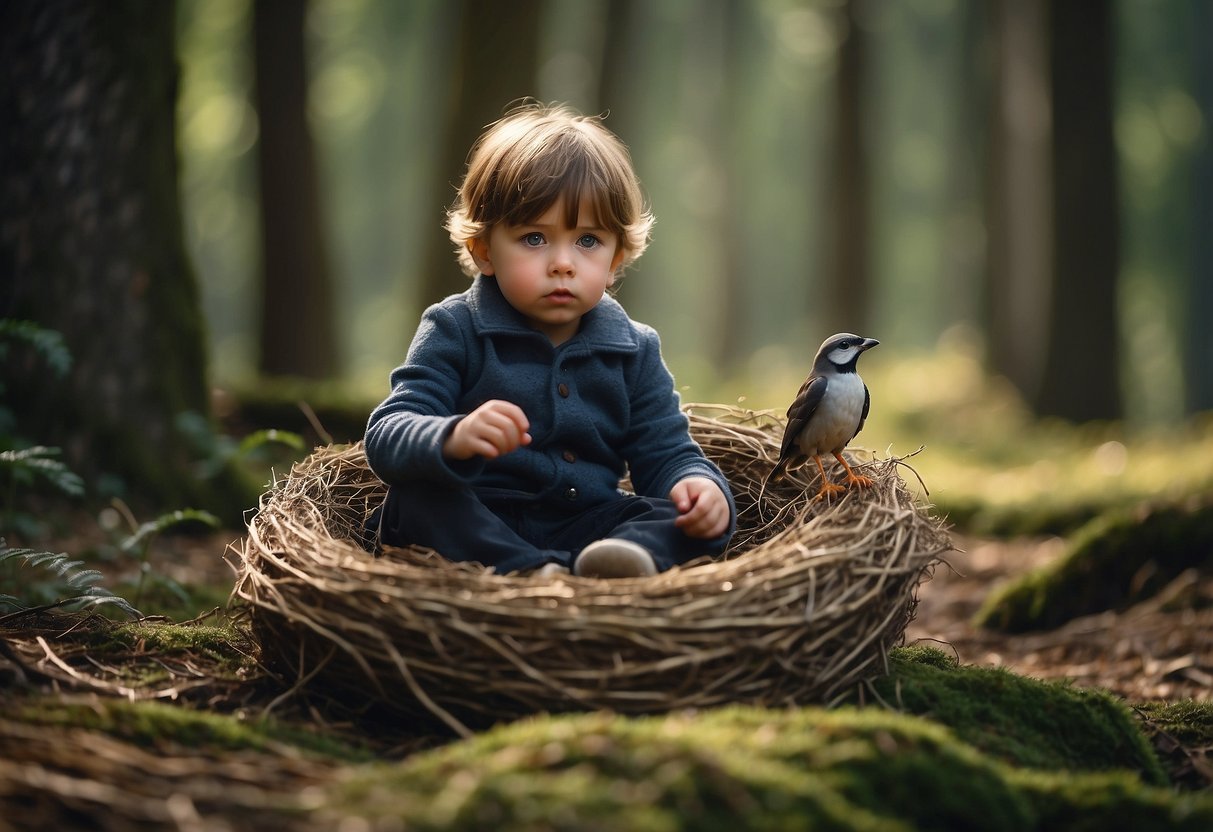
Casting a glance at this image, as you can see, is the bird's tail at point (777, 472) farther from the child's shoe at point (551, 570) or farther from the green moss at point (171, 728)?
the green moss at point (171, 728)

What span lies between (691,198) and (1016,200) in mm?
19254

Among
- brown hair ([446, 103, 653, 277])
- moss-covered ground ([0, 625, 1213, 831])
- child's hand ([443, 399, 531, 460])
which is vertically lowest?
moss-covered ground ([0, 625, 1213, 831])

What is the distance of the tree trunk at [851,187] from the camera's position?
17703 mm

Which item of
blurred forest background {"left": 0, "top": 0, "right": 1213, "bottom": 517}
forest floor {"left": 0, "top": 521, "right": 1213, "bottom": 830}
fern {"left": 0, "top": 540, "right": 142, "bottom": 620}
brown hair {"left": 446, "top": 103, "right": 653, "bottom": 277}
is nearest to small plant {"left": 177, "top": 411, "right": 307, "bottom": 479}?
blurred forest background {"left": 0, "top": 0, "right": 1213, "bottom": 517}

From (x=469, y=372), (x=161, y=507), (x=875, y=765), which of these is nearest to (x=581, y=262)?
(x=469, y=372)

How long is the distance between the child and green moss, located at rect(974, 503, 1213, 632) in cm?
216

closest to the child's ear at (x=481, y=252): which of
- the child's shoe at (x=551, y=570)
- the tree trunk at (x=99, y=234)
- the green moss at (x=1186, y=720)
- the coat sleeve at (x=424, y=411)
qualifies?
the coat sleeve at (x=424, y=411)

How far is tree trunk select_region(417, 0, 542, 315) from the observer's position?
360 inches

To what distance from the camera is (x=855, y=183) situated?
58.3 ft

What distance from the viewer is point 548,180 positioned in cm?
345

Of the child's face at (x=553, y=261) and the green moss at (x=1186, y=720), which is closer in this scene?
the green moss at (x=1186, y=720)

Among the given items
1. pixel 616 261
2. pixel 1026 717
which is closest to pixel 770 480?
pixel 616 261

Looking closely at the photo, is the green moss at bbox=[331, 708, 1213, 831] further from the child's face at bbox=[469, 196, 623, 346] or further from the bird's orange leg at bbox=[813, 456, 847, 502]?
the child's face at bbox=[469, 196, 623, 346]

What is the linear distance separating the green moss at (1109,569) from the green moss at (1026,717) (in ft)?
6.02
